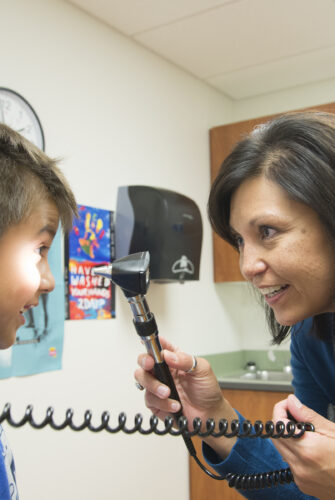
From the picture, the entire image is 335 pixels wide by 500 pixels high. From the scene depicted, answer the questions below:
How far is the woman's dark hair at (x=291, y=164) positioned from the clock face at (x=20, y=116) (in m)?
1.20

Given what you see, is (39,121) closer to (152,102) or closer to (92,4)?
(92,4)

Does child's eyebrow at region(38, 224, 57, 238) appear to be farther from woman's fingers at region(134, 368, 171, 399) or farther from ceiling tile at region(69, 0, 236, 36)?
ceiling tile at region(69, 0, 236, 36)

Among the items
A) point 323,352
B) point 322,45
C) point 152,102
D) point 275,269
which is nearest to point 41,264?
point 275,269

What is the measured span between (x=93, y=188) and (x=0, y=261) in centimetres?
178

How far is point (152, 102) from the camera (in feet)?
10.3

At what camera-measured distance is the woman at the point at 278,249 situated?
1.11m

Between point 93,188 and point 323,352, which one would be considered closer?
point 323,352

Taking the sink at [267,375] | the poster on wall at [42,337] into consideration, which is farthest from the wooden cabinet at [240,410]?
the poster on wall at [42,337]

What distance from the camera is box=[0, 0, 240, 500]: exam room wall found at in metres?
2.34

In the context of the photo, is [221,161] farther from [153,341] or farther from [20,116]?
[153,341]

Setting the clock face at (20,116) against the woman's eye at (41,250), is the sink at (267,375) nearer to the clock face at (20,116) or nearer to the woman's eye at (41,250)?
the clock face at (20,116)

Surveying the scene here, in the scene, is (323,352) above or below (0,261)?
below

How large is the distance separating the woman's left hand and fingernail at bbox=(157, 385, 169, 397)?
0.68ft

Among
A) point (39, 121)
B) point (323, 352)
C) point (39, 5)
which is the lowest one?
point (323, 352)
